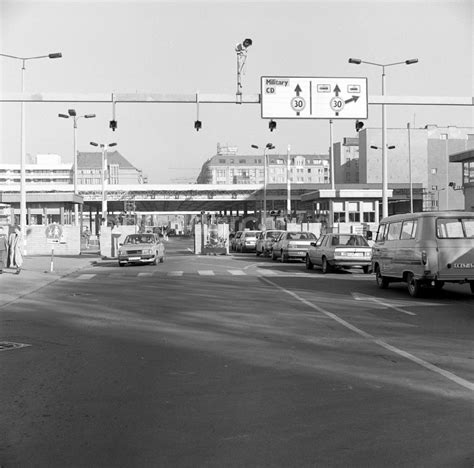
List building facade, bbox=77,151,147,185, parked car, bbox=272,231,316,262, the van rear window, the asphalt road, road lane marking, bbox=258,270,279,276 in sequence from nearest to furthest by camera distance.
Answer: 1. the asphalt road
2. the van rear window
3. road lane marking, bbox=258,270,279,276
4. parked car, bbox=272,231,316,262
5. building facade, bbox=77,151,147,185

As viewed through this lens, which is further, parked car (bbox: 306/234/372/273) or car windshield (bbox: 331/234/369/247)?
car windshield (bbox: 331/234/369/247)

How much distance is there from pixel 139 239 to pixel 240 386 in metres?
25.8

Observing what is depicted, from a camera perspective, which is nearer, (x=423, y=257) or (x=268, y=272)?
(x=423, y=257)

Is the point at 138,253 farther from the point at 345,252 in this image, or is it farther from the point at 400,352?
the point at 400,352

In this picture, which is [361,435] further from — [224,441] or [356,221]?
[356,221]

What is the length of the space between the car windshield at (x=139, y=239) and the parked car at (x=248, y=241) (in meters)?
14.1

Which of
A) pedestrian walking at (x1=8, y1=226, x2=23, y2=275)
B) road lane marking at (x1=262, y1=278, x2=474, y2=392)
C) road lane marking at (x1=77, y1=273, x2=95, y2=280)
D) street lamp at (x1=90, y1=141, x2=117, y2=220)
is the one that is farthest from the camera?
street lamp at (x1=90, y1=141, x2=117, y2=220)

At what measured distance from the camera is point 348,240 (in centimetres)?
2403

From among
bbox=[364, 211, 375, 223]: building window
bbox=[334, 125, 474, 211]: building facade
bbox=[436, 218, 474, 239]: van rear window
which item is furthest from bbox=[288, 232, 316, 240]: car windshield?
bbox=[334, 125, 474, 211]: building facade

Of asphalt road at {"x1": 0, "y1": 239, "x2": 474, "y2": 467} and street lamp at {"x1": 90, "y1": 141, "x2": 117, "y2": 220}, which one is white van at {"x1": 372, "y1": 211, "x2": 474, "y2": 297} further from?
street lamp at {"x1": 90, "y1": 141, "x2": 117, "y2": 220}

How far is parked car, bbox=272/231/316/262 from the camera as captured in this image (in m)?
31.4

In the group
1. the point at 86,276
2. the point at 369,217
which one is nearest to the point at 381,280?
the point at 86,276

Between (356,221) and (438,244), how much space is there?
1312 inches

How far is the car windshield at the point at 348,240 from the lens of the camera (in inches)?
940
